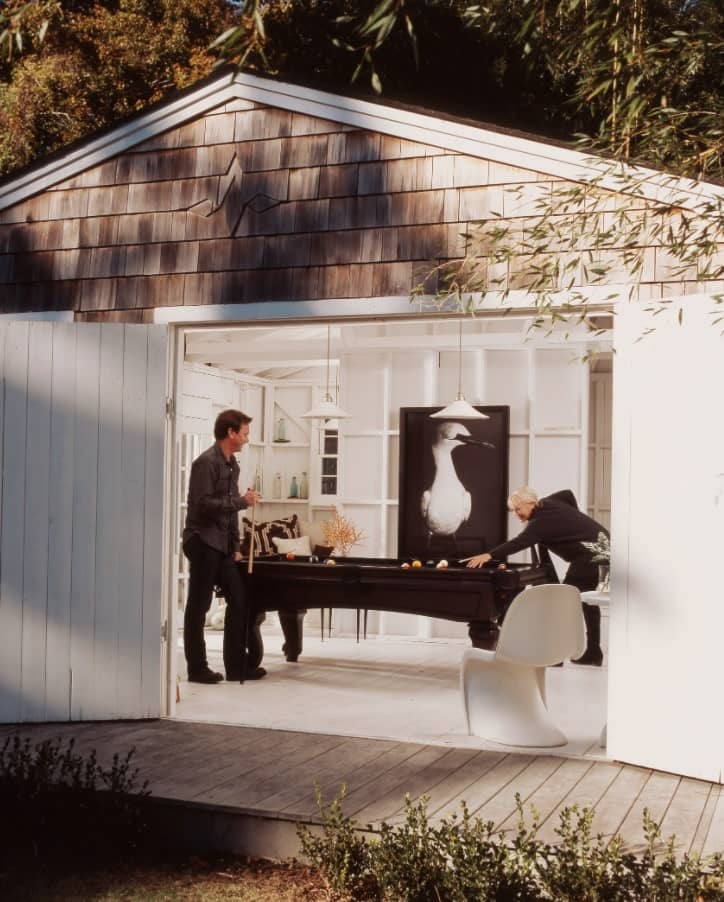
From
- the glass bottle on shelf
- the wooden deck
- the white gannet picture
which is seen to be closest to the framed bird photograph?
the white gannet picture

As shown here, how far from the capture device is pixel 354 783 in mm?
4957

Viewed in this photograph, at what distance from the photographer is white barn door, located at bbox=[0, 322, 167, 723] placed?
639 cm

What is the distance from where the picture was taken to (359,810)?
450 centimetres

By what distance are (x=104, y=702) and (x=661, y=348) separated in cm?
359

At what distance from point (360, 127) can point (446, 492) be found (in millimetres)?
5097

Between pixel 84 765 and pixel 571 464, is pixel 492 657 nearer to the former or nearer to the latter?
pixel 84 765

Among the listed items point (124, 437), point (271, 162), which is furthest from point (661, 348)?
point (124, 437)

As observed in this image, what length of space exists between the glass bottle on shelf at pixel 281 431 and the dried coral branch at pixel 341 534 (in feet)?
6.07

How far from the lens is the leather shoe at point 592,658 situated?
370 inches

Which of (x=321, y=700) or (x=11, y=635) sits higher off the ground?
(x=11, y=635)

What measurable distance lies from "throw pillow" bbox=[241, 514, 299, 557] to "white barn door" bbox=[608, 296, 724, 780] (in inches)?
236

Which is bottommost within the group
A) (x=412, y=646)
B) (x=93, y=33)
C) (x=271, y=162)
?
(x=412, y=646)

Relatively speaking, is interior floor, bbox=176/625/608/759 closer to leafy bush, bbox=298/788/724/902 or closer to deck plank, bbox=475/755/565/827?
deck plank, bbox=475/755/565/827

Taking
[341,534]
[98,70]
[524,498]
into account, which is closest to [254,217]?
[524,498]
